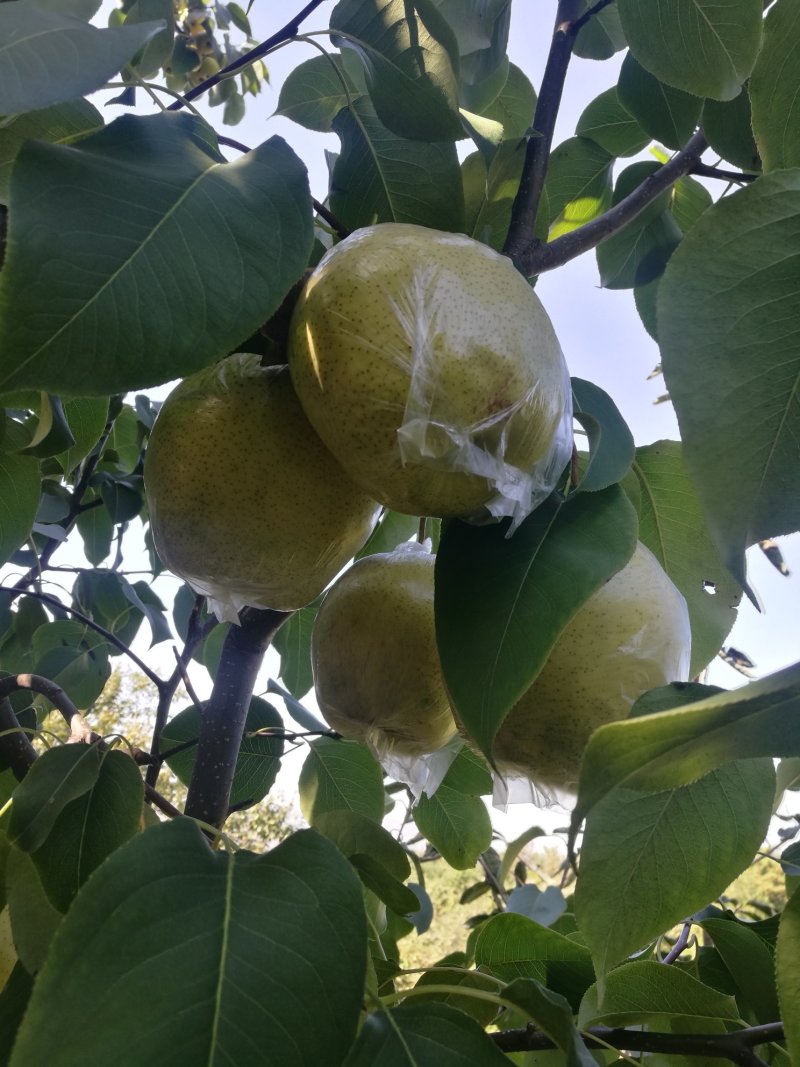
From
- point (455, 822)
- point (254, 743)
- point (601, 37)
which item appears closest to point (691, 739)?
point (254, 743)

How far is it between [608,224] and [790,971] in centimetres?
61

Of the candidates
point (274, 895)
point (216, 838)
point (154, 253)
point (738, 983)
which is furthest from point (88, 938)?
point (738, 983)

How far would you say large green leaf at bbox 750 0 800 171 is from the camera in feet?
2.09

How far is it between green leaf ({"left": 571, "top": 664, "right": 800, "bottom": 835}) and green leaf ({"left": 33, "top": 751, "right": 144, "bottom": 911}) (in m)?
0.36

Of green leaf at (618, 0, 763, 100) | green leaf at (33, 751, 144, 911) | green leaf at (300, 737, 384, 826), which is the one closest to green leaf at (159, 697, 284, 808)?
green leaf at (300, 737, 384, 826)

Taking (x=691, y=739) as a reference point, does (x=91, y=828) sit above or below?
below

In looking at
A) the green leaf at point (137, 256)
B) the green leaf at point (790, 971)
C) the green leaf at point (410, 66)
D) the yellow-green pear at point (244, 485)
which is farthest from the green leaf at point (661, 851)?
the green leaf at point (410, 66)

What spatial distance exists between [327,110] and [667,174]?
0.41m

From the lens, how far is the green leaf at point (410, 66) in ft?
2.15

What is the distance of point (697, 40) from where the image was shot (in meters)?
0.69

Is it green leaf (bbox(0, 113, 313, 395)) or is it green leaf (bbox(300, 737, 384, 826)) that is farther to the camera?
green leaf (bbox(300, 737, 384, 826))

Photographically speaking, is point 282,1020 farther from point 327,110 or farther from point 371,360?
point 327,110

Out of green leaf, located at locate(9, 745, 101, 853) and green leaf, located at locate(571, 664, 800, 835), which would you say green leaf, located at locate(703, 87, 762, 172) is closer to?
green leaf, located at locate(571, 664, 800, 835)

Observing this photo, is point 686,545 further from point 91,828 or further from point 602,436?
point 91,828
